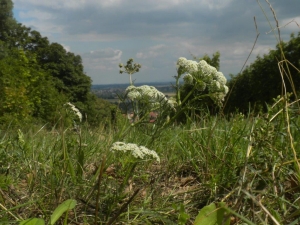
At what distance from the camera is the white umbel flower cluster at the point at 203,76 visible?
255 cm

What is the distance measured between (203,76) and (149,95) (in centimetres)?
35

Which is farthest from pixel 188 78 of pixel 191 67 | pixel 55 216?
pixel 55 216

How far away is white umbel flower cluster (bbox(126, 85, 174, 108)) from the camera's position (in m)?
2.50

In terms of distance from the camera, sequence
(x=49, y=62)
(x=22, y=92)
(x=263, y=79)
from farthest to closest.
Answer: (x=49, y=62), (x=263, y=79), (x=22, y=92)

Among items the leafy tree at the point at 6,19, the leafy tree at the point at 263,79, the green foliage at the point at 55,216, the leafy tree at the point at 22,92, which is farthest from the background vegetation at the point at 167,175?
the leafy tree at the point at 6,19

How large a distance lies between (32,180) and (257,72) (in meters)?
33.7

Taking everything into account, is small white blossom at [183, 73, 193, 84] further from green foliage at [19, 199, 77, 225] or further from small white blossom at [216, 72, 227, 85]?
green foliage at [19, 199, 77, 225]

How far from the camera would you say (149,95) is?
2500 mm

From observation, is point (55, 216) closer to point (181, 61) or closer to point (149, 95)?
point (149, 95)

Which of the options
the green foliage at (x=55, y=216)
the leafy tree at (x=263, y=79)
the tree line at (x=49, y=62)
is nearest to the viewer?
the green foliage at (x=55, y=216)

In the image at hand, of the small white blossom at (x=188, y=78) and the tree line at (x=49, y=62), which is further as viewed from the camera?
the tree line at (x=49, y=62)

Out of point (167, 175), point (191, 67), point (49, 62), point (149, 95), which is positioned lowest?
point (167, 175)

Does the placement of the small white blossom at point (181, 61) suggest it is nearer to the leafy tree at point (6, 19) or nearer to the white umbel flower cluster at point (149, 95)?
the white umbel flower cluster at point (149, 95)

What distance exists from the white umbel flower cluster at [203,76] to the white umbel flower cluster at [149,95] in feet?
0.63
